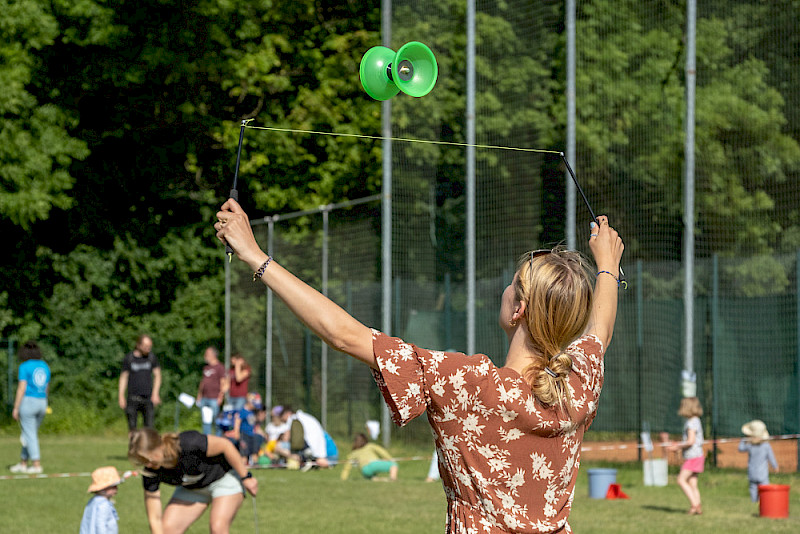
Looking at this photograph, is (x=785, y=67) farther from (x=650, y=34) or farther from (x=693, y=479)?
(x=693, y=479)

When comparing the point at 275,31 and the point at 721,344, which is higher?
the point at 275,31

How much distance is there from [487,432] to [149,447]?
5025 mm

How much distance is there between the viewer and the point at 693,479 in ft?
41.1

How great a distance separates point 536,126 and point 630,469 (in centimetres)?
541

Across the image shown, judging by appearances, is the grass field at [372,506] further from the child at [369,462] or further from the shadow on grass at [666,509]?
the child at [369,462]

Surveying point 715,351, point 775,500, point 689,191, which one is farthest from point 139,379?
point 775,500

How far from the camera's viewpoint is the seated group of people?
1794cm

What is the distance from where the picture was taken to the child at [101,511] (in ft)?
24.7

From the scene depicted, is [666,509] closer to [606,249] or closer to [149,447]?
[149,447]

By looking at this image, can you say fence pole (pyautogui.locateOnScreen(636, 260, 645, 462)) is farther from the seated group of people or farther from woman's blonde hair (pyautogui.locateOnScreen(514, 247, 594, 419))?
woman's blonde hair (pyautogui.locateOnScreen(514, 247, 594, 419))

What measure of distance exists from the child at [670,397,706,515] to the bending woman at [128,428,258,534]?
5929mm

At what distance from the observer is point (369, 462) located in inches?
643

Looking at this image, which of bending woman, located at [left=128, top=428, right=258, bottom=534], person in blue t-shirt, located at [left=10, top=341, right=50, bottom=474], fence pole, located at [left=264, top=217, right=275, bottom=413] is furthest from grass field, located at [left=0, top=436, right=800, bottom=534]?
fence pole, located at [left=264, top=217, right=275, bottom=413]

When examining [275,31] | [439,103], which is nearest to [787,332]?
[439,103]
